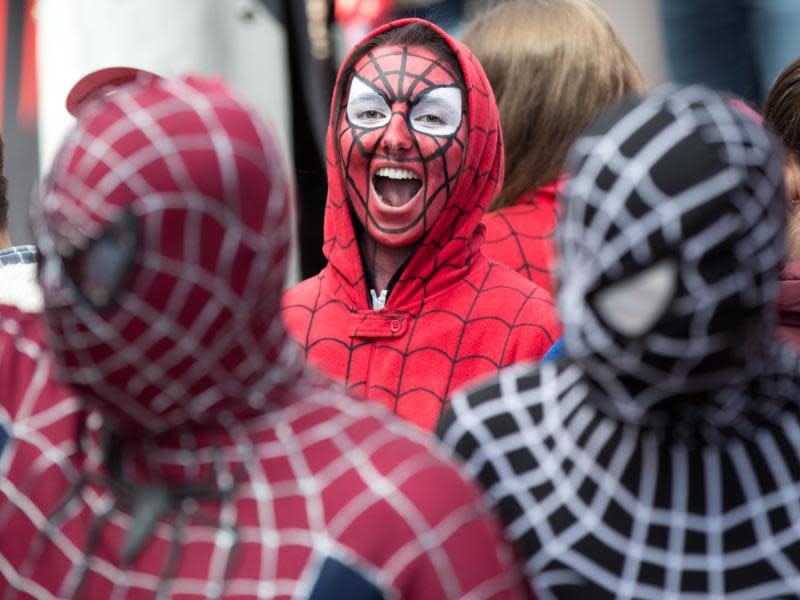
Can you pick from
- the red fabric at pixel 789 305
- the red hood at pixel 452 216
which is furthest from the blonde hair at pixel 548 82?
the red fabric at pixel 789 305

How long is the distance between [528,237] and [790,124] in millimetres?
749

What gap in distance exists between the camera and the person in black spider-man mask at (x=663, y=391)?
1.61m

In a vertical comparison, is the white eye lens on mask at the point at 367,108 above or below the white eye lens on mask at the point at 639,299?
above

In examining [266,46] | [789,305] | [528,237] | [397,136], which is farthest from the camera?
[266,46]

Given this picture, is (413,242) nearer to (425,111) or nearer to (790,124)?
Answer: (425,111)

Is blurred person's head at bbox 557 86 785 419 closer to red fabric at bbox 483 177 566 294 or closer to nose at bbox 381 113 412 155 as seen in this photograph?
nose at bbox 381 113 412 155

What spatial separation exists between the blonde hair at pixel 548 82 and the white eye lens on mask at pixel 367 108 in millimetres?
490

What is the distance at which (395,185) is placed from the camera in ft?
9.98

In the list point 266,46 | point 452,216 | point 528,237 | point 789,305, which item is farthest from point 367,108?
point 266,46

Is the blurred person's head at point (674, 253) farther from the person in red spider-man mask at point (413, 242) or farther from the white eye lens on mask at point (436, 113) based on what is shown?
the white eye lens on mask at point (436, 113)

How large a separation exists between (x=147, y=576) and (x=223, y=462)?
0.15 metres

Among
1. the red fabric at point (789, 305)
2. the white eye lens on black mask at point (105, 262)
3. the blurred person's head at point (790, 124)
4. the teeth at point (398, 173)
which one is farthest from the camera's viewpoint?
the teeth at point (398, 173)

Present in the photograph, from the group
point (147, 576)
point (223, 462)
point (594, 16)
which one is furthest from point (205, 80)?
point (594, 16)

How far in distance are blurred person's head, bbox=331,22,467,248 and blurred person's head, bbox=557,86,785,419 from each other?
1308 mm
